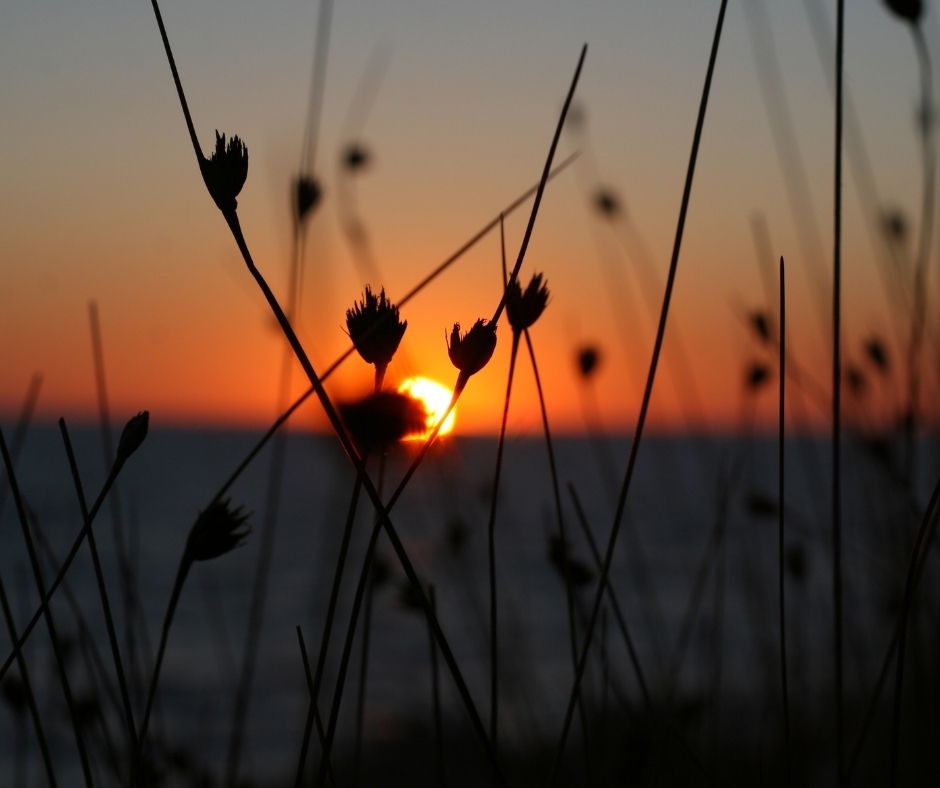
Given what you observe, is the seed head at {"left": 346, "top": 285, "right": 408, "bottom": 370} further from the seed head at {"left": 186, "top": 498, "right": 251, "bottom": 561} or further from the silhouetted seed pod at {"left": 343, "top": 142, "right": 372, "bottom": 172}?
the silhouetted seed pod at {"left": 343, "top": 142, "right": 372, "bottom": 172}

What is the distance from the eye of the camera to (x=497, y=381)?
677 millimetres

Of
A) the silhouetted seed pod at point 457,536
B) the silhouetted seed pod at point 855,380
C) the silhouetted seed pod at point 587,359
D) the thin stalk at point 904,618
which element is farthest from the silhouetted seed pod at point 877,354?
the thin stalk at point 904,618

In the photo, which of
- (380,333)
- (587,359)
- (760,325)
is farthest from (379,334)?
(760,325)

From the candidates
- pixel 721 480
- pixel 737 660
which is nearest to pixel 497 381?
pixel 721 480

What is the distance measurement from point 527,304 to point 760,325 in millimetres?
669

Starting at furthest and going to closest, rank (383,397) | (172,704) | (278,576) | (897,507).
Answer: (278,576), (172,704), (897,507), (383,397)

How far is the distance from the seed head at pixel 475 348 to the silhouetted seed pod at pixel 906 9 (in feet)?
1.62

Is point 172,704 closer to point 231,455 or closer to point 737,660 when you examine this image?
point 737,660

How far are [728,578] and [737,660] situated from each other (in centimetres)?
49

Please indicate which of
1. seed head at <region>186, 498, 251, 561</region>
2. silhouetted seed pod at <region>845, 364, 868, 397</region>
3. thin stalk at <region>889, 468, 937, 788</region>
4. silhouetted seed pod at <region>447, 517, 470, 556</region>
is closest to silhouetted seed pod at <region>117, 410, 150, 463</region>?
seed head at <region>186, 498, 251, 561</region>

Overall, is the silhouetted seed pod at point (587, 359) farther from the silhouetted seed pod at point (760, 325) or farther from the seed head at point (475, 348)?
the seed head at point (475, 348)

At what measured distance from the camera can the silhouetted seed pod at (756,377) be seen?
135 centimetres

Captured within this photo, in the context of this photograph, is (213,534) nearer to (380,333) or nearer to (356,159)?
(380,333)

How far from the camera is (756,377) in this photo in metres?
1.35
